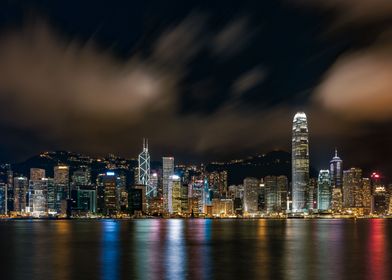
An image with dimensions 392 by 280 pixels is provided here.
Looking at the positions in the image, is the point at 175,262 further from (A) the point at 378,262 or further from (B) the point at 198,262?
(A) the point at 378,262

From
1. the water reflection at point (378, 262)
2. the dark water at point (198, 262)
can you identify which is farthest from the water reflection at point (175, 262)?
the water reflection at point (378, 262)

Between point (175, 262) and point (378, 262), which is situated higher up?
point (175, 262)

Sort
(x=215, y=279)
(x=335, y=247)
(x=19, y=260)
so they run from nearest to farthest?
1. (x=215, y=279)
2. (x=19, y=260)
3. (x=335, y=247)

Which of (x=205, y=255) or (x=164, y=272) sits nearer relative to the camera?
(x=164, y=272)

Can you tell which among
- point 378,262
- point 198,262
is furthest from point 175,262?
point 378,262

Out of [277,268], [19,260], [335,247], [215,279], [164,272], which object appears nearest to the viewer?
[215,279]

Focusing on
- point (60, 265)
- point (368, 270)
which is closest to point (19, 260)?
point (60, 265)

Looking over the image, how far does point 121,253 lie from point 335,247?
28690 mm

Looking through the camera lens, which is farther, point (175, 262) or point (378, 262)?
point (378, 262)

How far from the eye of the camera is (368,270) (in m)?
53.6

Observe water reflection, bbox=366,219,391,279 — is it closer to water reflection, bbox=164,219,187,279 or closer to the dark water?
the dark water

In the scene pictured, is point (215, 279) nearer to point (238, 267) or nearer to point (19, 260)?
point (238, 267)

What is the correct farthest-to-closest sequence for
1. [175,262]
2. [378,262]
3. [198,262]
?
[378,262]
[175,262]
[198,262]

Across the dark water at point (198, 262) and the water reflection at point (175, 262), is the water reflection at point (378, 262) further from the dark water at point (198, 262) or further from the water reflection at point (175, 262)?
the water reflection at point (175, 262)
